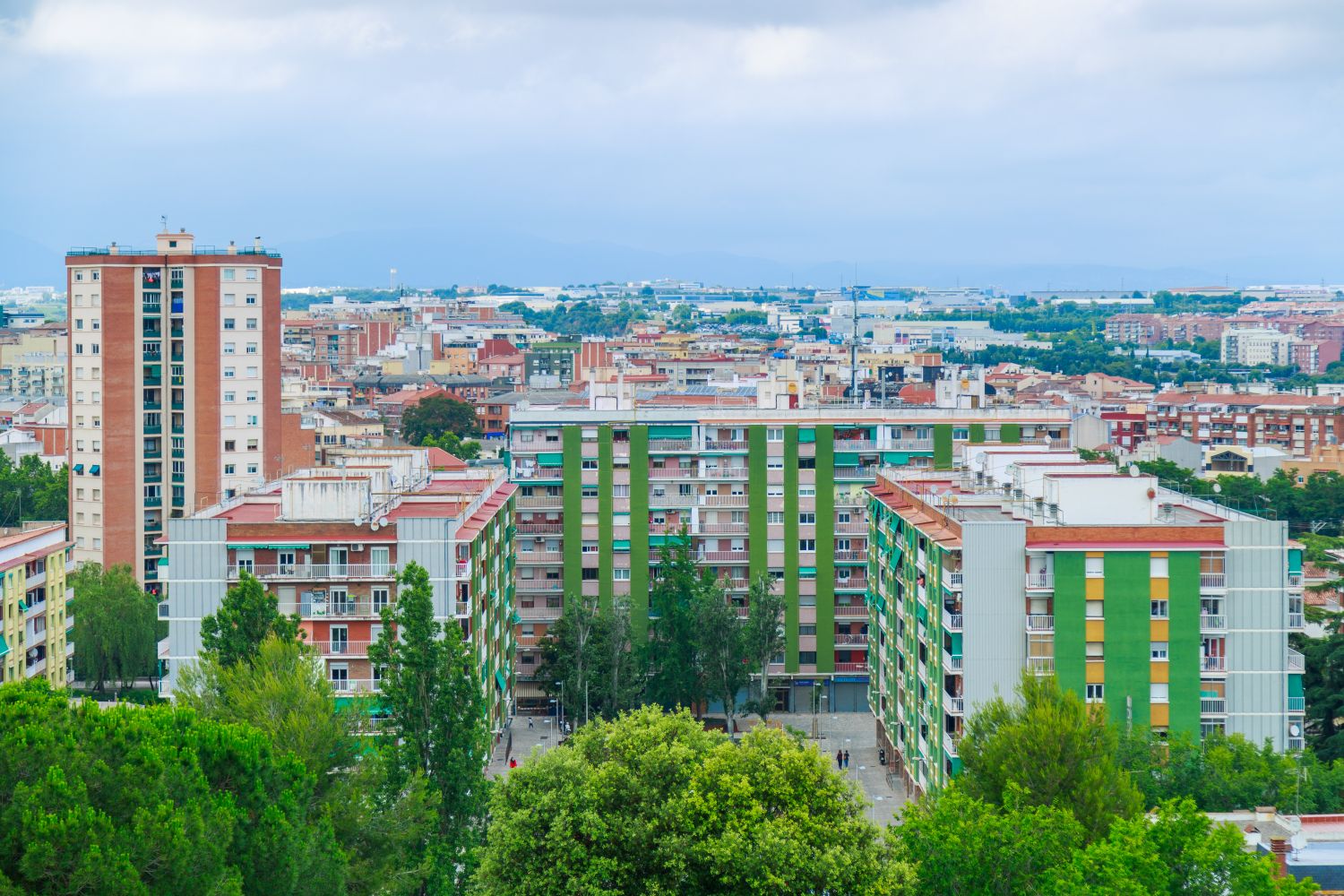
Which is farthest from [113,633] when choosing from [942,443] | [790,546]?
[942,443]

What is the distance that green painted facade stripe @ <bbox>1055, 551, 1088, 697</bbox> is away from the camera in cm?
2869

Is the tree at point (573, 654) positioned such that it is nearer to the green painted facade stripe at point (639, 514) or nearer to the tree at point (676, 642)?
the tree at point (676, 642)

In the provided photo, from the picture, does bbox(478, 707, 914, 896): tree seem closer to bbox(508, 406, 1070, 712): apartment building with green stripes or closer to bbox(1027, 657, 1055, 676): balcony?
bbox(1027, 657, 1055, 676): balcony

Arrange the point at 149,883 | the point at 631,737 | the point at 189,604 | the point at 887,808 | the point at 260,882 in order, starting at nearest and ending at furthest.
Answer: the point at 149,883 < the point at 260,882 < the point at 631,737 < the point at 189,604 < the point at 887,808

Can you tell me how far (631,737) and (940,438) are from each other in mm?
21751

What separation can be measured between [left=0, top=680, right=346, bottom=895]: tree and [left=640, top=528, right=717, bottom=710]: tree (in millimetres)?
17271

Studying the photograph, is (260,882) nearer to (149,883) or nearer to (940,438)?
(149,883)

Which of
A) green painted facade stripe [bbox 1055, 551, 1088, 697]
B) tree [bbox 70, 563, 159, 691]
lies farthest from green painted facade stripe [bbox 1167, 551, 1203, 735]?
tree [bbox 70, 563, 159, 691]

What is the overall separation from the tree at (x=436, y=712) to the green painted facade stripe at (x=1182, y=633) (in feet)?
35.1

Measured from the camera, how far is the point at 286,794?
21406mm

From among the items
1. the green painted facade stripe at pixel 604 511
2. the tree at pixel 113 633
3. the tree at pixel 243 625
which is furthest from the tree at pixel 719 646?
the tree at pixel 113 633

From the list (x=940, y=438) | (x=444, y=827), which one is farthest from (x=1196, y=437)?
(x=444, y=827)

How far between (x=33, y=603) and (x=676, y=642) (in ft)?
42.9

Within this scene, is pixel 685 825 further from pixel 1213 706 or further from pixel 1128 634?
pixel 1213 706
